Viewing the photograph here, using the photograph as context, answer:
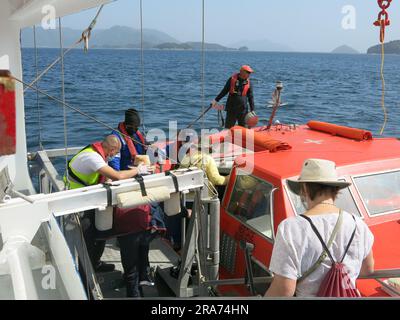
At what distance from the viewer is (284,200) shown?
3883mm

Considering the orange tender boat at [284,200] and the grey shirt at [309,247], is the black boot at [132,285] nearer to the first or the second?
the orange tender boat at [284,200]

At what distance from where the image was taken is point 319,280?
214cm

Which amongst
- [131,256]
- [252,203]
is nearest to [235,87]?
[252,203]

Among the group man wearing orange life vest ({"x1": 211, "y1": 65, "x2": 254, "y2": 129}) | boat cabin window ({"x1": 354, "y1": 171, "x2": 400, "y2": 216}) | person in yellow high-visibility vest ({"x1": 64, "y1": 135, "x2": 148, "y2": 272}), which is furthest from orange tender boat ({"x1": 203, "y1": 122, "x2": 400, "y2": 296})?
man wearing orange life vest ({"x1": 211, "y1": 65, "x2": 254, "y2": 129})

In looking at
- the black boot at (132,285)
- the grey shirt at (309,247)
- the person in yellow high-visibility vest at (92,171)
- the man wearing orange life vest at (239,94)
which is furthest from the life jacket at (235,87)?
the grey shirt at (309,247)

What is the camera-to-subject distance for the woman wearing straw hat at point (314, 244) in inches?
80.7

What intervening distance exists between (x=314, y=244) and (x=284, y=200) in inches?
72.3

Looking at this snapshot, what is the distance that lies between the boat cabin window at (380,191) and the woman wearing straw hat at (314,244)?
2.08m

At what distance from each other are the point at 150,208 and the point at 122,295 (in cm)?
92

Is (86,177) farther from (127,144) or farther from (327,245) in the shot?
(327,245)

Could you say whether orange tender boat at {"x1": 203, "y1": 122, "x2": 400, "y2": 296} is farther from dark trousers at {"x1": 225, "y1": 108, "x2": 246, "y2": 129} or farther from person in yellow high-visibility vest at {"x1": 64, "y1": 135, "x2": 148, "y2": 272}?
dark trousers at {"x1": 225, "y1": 108, "x2": 246, "y2": 129}

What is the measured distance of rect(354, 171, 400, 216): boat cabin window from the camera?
418cm
